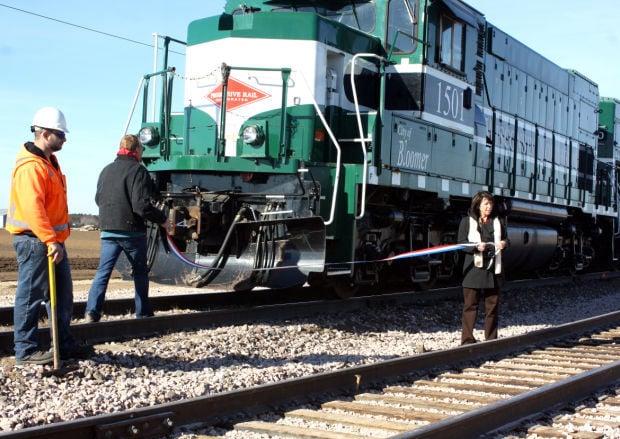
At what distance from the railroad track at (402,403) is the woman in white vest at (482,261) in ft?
2.58

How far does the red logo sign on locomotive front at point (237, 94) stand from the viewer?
8.06 metres

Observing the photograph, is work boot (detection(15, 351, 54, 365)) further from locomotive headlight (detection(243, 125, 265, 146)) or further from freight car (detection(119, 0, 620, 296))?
locomotive headlight (detection(243, 125, 265, 146))

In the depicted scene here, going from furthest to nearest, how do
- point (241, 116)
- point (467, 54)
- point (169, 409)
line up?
1. point (467, 54)
2. point (241, 116)
3. point (169, 409)

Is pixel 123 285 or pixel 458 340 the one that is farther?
pixel 123 285

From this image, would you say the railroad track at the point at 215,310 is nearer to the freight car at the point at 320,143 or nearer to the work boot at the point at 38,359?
the freight car at the point at 320,143

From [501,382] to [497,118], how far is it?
714 cm

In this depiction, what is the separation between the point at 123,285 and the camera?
12297mm

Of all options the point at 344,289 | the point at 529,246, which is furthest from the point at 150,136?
the point at 529,246

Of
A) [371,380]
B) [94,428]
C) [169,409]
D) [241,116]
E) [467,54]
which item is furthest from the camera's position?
[467,54]

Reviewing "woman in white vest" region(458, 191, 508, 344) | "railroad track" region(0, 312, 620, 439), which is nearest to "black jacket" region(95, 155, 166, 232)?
"railroad track" region(0, 312, 620, 439)

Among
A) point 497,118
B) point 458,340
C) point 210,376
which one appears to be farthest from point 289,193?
point 497,118

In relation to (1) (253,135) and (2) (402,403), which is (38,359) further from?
(1) (253,135)

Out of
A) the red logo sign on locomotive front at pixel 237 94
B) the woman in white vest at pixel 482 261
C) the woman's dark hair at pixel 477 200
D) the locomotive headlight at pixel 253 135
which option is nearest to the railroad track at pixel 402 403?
the woman in white vest at pixel 482 261

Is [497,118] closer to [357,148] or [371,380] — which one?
[357,148]
